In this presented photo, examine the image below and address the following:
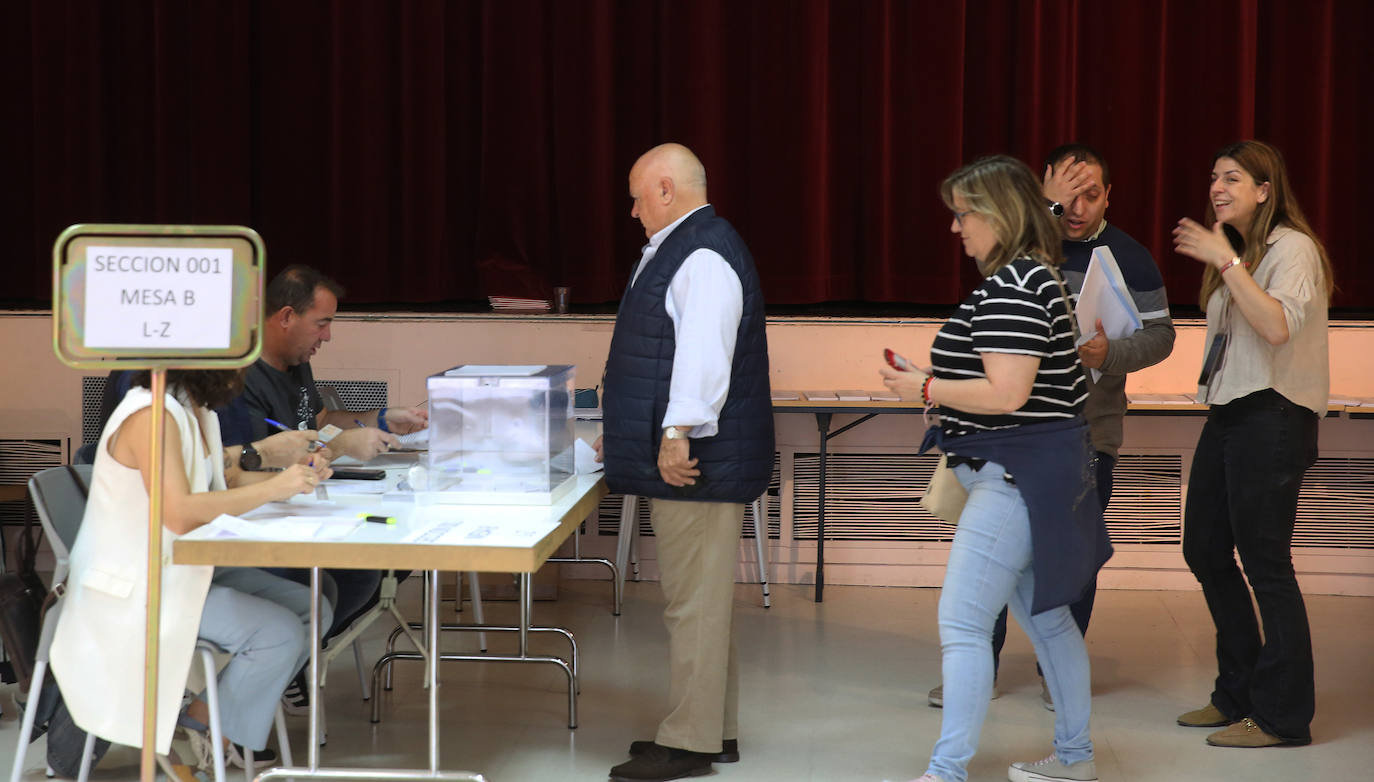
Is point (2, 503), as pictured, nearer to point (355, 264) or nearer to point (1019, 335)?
point (355, 264)

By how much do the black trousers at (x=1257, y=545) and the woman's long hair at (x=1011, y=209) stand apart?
82cm

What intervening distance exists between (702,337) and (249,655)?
114 centimetres

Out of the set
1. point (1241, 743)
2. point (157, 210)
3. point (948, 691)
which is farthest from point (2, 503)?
point (1241, 743)

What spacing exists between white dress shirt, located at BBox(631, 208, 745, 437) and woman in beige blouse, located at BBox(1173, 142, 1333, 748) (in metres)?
1.11

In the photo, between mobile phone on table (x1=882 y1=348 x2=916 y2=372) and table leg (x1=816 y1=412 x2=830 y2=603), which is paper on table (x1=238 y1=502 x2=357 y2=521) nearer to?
mobile phone on table (x1=882 y1=348 x2=916 y2=372)

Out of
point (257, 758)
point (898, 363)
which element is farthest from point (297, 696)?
point (898, 363)

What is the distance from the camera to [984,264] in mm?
2732

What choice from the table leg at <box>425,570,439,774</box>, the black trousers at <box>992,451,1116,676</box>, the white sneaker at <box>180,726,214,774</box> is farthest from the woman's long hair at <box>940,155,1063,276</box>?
the white sneaker at <box>180,726,214,774</box>

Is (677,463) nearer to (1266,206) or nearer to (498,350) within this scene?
(1266,206)

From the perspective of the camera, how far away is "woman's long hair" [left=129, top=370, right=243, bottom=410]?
2.59m

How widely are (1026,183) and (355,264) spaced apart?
3.37 m

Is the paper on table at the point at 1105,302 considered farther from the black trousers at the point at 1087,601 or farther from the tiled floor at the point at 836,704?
the tiled floor at the point at 836,704

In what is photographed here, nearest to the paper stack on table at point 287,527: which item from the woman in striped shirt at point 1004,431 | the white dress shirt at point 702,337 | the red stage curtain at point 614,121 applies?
the white dress shirt at point 702,337

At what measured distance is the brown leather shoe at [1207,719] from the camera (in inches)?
135
